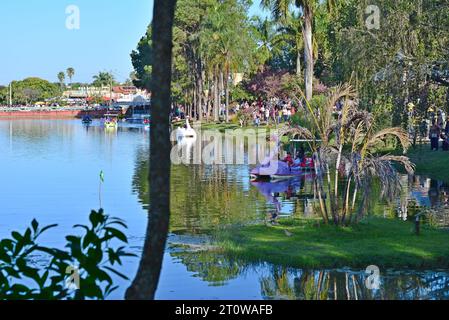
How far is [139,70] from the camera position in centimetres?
15062

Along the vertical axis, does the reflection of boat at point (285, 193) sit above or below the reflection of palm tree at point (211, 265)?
above

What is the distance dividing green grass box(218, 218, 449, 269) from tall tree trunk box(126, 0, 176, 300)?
10.1 metres

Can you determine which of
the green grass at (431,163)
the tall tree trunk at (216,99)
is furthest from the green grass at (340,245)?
the tall tree trunk at (216,99)

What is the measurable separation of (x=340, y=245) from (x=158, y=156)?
1216cm

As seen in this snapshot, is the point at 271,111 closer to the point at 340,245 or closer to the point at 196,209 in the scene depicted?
the point at 196,209

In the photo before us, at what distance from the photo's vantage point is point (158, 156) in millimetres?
9758

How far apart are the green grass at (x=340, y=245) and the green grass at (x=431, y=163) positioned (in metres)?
17.3

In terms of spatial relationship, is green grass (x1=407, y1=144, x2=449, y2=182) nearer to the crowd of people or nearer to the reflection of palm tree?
the reflection of palm tree

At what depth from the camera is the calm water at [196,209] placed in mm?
18109

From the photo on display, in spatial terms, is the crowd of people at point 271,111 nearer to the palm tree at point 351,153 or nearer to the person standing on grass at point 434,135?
the person standing on grass at point 434,135

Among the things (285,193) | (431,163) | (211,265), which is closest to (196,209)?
(285,193)

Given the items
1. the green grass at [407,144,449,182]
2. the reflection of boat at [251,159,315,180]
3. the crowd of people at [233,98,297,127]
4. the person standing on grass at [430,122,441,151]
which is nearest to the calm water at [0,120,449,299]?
the reflection of boat at [251,159,315,180]

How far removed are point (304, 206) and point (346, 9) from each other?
3795 centimetres

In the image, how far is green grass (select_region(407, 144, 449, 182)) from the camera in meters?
41.4
